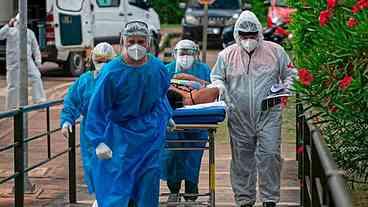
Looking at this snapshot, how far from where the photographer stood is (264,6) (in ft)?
114

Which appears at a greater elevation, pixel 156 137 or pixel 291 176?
pixel 156 137

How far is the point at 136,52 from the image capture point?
673 cm

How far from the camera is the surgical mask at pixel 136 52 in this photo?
6.73 m

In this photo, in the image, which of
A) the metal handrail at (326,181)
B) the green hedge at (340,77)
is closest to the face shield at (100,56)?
the green hedge at (340,77)

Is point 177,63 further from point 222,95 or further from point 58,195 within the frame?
point 58,195

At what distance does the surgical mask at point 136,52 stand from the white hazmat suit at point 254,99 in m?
1.32

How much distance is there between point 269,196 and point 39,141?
5.56m

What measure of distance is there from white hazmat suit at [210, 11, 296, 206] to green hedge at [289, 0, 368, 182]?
1.33 meters

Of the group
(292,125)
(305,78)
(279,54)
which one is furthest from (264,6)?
(305,78)

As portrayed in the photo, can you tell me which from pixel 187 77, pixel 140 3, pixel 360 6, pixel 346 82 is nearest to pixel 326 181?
pixel 346 82

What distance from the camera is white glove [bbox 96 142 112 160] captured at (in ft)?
21.7

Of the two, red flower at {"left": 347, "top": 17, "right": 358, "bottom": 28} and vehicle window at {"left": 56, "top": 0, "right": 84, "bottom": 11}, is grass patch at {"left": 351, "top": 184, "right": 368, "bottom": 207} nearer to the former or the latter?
red flower at {"left": 347, "top": 17, "right": 358, "bottom": 28}

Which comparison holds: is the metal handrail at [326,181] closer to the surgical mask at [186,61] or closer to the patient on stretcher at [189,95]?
the patient on stretcher at [189,95]

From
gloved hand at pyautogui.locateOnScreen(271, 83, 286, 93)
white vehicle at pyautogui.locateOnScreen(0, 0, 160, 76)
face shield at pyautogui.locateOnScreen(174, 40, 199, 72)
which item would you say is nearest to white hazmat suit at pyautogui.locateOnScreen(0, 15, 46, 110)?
white vehicle at pyautogui.locateOnScreen(0, 0, 160, 76)
